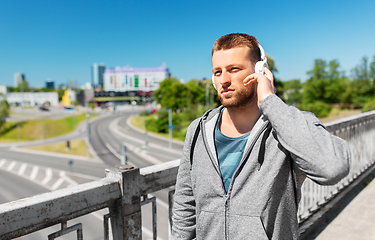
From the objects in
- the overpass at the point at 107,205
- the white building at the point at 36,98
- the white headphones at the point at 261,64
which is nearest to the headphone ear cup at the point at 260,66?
the white headphones at the point at 261,64

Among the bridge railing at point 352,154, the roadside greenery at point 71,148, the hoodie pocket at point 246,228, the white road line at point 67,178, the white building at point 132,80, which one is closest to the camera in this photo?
the hoodie pocket at point 246,228

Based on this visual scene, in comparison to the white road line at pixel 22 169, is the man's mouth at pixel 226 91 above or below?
above

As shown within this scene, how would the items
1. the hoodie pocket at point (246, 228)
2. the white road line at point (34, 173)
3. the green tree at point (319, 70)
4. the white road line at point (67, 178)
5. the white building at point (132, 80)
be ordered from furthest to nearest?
the green tree at point (319, 70) → the white road line at point (34, 173) → the white road line at point (67, 178) → the white building at point (132, 80) → the hoodie pocket at point (246, 228)

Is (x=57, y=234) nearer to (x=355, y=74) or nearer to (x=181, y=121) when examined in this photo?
(x=181, y=121)

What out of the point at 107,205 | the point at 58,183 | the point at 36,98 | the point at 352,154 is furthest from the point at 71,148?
the point at 36,98

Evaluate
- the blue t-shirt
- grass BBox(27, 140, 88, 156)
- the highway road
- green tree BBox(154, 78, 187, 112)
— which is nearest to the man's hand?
the blue t-shirt

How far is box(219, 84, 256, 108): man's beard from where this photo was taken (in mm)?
1417

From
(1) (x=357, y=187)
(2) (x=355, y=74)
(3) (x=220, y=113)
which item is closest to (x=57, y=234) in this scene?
(3) (x=220, y=113)

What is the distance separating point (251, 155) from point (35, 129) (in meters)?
79.0

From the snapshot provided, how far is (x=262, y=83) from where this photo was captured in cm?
133

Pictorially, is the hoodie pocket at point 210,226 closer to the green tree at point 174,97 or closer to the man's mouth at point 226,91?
the man's mouth at point 226,91

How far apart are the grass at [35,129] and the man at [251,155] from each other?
7099cm

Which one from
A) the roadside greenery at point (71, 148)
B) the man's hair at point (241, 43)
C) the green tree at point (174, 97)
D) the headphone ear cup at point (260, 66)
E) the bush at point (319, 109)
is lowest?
the roadside greenery at point (71, 148)

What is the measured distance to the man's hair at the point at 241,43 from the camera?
1428 millimetres
